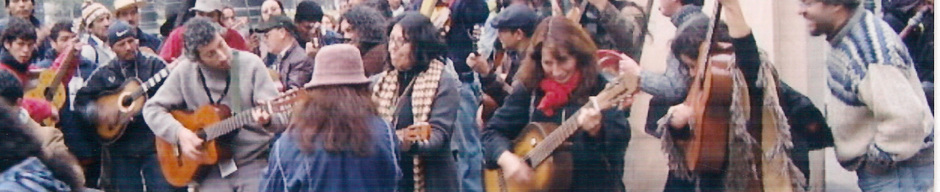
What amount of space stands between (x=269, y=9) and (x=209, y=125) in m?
0.51

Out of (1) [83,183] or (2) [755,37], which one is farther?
(1) [83,183]

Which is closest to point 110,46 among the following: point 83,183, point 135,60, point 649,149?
point 135,60

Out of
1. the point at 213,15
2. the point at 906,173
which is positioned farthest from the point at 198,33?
the point at 906,173

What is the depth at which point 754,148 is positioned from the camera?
5.54 meters

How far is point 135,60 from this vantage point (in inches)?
224

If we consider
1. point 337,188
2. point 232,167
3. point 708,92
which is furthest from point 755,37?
point 232,167

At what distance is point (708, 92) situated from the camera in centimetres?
548

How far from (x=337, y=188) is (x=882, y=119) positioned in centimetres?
207

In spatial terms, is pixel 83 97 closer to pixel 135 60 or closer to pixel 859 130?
pixel 135 60

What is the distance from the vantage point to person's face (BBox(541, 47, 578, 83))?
5504 mm

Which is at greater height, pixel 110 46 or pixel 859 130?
pixel 110 46

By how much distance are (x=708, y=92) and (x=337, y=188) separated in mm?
1452

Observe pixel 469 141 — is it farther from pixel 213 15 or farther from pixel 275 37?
pixel 213 15

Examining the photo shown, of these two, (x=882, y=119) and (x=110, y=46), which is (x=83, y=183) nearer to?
Result: (x=110, y=46)
